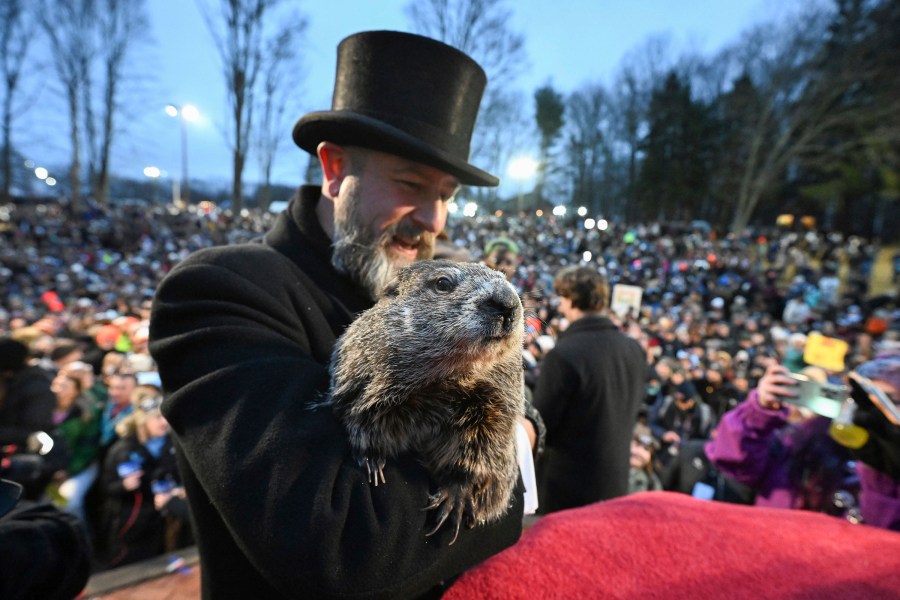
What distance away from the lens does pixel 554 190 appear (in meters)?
56.0

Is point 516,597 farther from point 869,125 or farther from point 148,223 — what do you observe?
point 869,125

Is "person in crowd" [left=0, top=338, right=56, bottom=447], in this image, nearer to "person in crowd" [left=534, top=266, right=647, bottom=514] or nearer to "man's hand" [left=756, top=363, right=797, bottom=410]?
"person in crowd" [left=534, top=266, right=647, bottom=514]

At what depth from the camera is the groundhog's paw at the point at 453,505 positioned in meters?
1.23

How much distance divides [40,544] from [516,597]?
4.72 ft

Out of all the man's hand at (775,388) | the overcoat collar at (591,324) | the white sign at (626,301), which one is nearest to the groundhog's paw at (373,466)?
the man's hand at (775,388)

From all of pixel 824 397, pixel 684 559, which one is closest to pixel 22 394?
pixel 684 559

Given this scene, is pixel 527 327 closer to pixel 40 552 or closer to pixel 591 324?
pixel 40 552

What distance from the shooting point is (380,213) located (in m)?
1.76

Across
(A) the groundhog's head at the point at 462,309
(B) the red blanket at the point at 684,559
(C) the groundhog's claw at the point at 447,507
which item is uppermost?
(A) the groundhog's head at the point at 462,309

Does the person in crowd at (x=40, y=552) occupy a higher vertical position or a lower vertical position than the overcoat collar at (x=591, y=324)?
lower

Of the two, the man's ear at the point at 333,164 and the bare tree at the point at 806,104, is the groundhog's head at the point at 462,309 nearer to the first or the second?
the man's ear at the point at 333,164

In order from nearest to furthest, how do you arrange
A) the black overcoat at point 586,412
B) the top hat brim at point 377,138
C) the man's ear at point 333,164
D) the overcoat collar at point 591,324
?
the top hat brim at point 377,138, the man's ear at point 333,164, the black overcoat at point 586,412, the overcoat collar at point 591,324

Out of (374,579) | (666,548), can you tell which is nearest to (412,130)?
(374,579)

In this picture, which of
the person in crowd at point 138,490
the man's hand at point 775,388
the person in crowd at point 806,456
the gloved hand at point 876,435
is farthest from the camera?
the person in crowd at point 138,490
